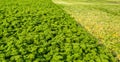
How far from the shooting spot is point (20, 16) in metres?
15.3

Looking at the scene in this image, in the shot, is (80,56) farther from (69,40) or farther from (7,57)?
(7,57)

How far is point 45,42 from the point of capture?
10312 mm

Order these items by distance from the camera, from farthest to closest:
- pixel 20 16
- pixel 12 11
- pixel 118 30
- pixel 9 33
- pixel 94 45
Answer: pixel 12 11, pixel 20 16, pixel 118 30, pixel 9 33, pixel 94 45

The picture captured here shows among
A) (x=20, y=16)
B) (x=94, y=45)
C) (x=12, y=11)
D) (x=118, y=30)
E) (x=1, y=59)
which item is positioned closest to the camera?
(x=1, y=59)

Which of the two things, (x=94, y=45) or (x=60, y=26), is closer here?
(x=94, y=45)

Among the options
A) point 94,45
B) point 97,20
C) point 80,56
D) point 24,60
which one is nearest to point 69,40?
point 94,45

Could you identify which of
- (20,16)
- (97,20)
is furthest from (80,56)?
(97,20)

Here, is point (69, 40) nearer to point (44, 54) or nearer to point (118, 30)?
point (44, 54)

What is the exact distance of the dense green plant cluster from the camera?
8.82m

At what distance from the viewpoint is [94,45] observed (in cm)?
1048

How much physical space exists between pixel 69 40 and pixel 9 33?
3.06m

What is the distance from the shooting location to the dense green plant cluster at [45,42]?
8820mm

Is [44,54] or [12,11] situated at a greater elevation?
[12,11]

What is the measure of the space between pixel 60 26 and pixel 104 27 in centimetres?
339
